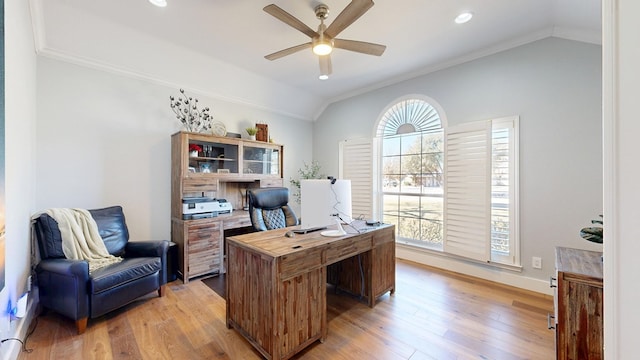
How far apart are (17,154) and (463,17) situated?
12.9ft

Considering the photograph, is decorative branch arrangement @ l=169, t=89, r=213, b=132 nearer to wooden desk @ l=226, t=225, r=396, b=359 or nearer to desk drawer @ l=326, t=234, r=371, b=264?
wooden desk @ l=226, t=225, r=396, b=359

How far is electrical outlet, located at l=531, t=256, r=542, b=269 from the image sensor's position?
9.14 feet

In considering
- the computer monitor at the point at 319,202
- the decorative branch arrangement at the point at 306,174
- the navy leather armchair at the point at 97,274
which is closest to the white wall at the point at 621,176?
the computer monitor at the point at 319,202

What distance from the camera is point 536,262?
2.80 meters

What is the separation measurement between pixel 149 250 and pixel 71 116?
5.72ft

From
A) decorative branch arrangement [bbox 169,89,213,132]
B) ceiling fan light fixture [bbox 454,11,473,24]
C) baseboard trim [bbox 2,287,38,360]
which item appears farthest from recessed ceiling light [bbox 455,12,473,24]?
baseboard trim [bbox 2,287,38,360]

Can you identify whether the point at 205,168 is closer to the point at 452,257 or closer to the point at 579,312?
the point at 452,257

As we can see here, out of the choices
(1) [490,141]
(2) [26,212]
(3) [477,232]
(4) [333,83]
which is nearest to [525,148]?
(1) [490,141]

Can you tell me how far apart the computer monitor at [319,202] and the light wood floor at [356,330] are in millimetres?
943

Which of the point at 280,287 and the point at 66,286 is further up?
the point at 280,287

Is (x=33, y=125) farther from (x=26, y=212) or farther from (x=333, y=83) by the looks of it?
(x=333, y=83)

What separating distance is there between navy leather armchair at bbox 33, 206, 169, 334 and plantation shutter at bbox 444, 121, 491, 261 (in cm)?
358

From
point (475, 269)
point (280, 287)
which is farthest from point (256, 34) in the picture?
point (475, 269)

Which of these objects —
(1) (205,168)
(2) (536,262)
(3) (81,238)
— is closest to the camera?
(3) (81,238)
